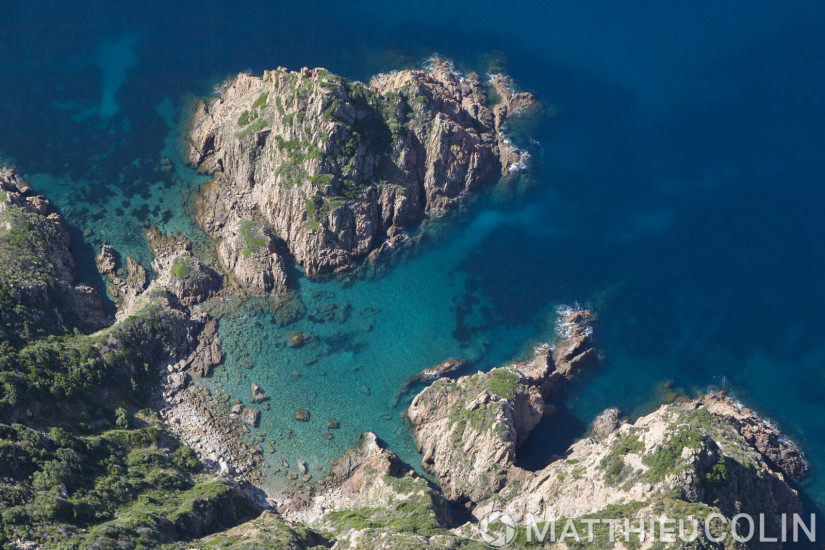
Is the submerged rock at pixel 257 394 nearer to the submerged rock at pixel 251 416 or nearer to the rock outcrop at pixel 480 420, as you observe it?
the submerged rock at pixel 251 416

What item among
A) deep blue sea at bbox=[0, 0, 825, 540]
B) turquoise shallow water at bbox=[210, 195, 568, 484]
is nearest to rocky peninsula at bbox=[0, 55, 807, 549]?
turquoise shallow water at bbox=[210, 195, 568, 484]

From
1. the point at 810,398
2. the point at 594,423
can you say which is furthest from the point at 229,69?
the point at 810,398

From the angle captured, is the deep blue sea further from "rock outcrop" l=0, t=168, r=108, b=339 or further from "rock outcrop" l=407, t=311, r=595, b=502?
"rock outcrop" l=0, t=168, r=108, b=339

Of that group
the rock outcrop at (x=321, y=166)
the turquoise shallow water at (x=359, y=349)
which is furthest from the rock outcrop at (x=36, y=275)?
the rock outcrop at (x=321, y=166)

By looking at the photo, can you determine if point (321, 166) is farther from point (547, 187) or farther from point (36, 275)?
point (36, 275)

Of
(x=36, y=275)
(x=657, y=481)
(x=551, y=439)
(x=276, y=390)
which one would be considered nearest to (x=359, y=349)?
(x=276, y=390)
